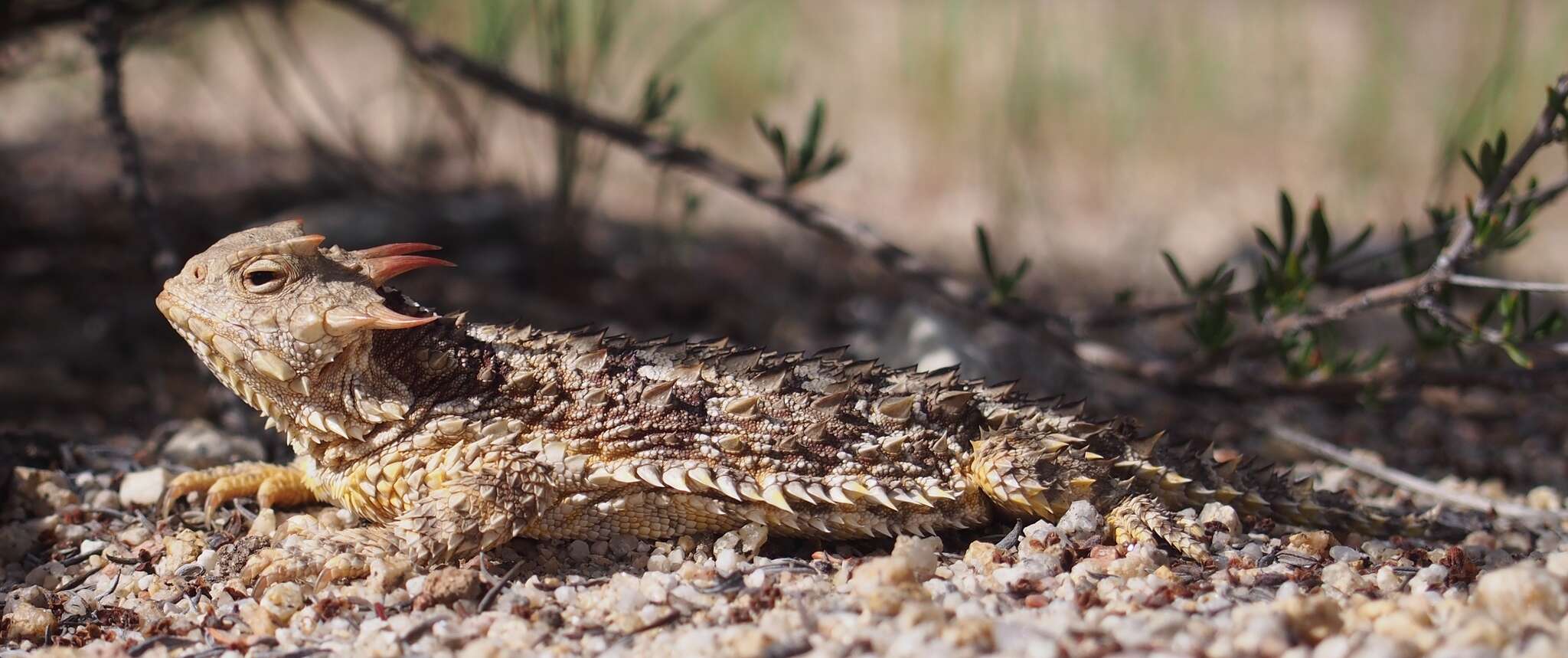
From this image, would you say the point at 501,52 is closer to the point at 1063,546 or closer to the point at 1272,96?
the point at 1063,546

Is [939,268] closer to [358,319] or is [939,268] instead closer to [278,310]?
[358,319]

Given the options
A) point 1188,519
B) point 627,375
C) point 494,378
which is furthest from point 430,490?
point 1188,519

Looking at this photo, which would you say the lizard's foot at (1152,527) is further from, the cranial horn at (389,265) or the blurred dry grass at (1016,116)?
the blurred dry grass at (1016,116)

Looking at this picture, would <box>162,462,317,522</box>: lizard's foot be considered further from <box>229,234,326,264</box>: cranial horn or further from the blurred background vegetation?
the blurred background vegetation

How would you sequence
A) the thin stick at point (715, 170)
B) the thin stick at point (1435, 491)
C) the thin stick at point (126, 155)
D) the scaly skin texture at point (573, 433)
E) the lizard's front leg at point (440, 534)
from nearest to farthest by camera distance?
the lizard's front leg at point (440, 534)
the scaly skin texture at point (573, 433)
the thin stick at point (1435, 491)
the thin stick at point (126, 155)
the thin stick at point (715, 170)

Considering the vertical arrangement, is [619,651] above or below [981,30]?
below

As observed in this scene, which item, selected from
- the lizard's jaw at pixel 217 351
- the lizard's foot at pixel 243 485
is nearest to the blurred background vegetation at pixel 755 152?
the lizard's foot at pixel 243 485
